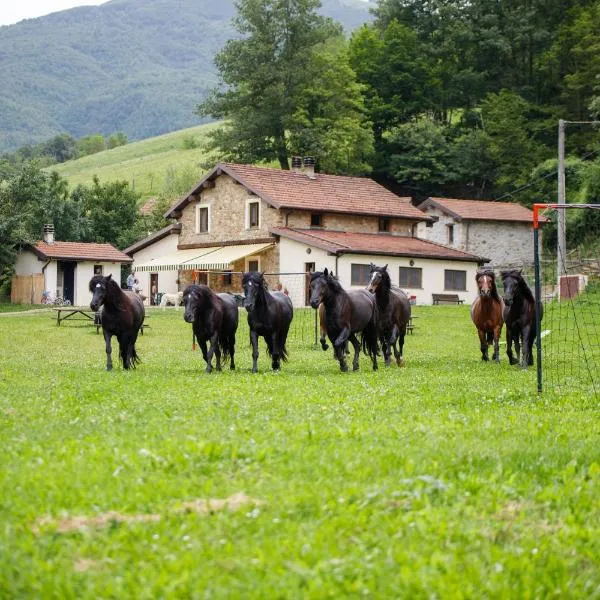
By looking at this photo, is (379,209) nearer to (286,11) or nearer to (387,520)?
(286,11)

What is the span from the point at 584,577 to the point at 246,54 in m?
73.5

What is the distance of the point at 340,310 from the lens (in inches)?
821

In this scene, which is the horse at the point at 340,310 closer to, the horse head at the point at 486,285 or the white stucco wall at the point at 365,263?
the horse head at the point at 486,285

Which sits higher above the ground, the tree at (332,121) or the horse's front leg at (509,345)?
the tree at (332,121)

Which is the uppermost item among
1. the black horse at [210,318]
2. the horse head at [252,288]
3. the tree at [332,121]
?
the tree at [332,121]

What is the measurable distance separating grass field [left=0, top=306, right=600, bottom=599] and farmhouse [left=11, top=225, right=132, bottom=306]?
51.8 m

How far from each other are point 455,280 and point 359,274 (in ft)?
24.6

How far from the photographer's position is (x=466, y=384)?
55.3 ft

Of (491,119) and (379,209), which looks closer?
(379,209)

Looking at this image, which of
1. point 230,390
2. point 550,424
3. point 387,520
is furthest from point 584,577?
point 230,390

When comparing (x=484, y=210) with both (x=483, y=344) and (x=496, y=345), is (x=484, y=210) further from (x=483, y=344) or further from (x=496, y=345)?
(x=496, y=345)

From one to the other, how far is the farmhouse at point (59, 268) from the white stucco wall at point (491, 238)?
2195 cm

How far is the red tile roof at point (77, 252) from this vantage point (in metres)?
63.9

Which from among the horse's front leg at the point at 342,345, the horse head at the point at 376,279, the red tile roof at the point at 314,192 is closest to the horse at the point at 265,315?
the horse's front leg at the point at 342,345
